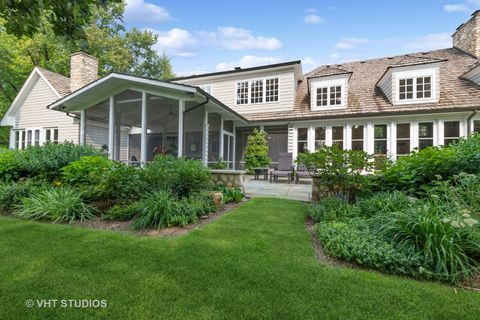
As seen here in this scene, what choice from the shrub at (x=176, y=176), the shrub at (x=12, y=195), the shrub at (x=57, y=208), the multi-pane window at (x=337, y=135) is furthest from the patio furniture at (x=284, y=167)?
the shrub at (x=12, y=195)

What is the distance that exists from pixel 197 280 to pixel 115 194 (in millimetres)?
3230

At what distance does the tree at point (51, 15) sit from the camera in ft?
6.47

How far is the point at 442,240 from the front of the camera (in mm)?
2494

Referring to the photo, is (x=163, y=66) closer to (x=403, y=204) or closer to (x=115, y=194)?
(x=115, y=194)

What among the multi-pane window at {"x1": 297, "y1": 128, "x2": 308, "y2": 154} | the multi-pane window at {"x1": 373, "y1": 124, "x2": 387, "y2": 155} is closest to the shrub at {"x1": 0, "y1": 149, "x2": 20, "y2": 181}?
the multi-pane window at {"x1": 297, "y1": 128, "x2": 308, "y2": 154}

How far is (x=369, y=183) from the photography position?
4703 millimetres

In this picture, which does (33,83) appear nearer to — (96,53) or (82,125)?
(82,125)

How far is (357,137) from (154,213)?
9.54 meters

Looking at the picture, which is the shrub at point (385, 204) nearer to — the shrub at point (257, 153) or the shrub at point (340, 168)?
the shrub at point (340, 168)

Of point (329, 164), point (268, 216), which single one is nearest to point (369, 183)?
point (329, 164)

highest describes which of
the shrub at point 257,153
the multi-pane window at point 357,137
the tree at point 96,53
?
the tree at point 96,53

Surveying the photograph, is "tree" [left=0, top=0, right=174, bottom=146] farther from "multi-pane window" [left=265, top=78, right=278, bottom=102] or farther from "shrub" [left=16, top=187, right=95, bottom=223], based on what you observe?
"shrub" [left=16, top=187, right=95, bottom=223]

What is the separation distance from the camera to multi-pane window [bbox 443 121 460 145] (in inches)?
366

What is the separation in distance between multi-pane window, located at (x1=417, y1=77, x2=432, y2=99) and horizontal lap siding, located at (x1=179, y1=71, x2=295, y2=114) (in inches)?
204
